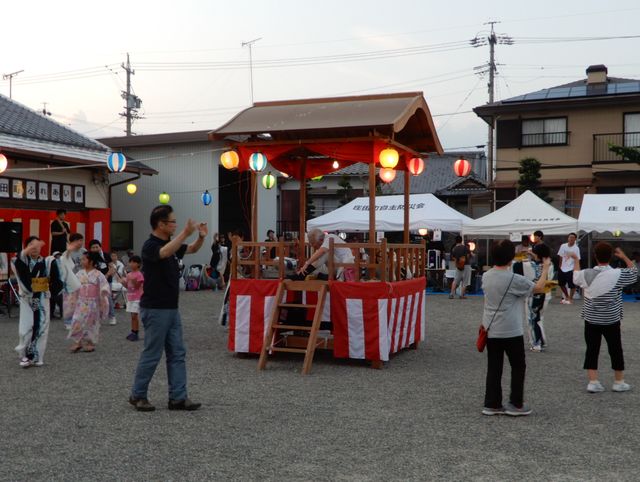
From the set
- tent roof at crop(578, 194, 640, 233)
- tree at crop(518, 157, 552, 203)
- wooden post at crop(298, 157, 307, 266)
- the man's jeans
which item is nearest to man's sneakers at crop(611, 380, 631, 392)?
the man's jeans

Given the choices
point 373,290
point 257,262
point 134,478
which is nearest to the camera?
point 134,478

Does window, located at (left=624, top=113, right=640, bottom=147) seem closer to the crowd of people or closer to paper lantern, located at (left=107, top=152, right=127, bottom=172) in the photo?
paper lantern, located at (left=107, top=152, right=127, bottom=172)

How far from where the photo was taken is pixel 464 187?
33938 millimetres

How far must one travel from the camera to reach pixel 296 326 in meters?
8.07

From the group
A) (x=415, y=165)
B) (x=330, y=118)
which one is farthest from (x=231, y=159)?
(x=415, y=165)

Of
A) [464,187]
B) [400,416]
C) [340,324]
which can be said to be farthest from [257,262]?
[464,187]

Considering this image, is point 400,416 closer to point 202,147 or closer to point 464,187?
point 202,147

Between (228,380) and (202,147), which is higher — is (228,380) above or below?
below

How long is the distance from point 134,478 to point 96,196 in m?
15.3

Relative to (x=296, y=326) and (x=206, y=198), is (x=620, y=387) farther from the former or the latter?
(x=206, y=198)

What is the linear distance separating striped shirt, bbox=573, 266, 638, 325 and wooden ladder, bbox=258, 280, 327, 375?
296cm

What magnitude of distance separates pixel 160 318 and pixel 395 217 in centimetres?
1485

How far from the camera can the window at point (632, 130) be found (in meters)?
24.3

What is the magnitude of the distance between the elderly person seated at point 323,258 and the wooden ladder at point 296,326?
28cm
